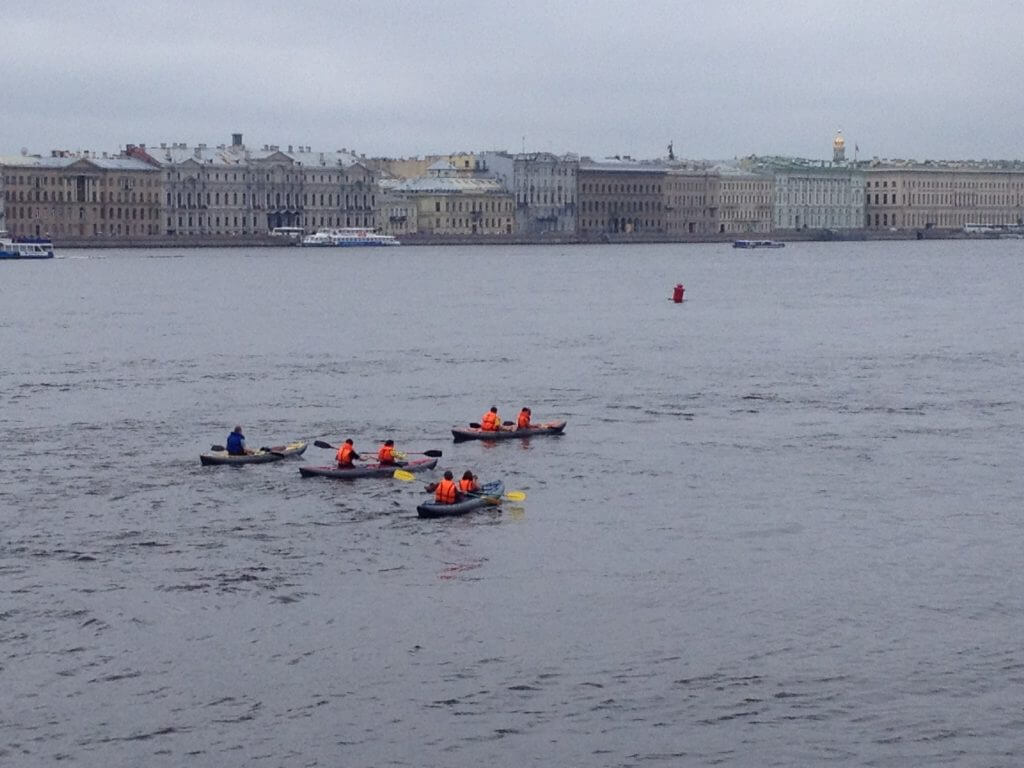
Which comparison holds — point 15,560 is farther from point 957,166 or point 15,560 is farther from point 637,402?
point 957,166

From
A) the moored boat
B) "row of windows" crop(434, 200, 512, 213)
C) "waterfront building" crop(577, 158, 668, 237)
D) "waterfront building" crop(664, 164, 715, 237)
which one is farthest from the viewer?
"waterfront building" crop(664, 164, 715, 237)

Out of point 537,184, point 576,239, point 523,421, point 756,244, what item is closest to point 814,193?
point 756,244

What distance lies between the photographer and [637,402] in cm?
3431

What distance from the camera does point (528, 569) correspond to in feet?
67.1

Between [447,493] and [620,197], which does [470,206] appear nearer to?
[620,197]

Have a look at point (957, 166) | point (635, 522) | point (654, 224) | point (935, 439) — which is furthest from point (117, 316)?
point (957, 166)

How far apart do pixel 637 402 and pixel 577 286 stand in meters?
45.4

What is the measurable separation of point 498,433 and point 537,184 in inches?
4204

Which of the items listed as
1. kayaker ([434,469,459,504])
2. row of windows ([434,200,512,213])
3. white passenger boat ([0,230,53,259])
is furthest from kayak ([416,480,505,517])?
row of windows ([434,200,512,213])

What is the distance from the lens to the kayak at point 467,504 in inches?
902

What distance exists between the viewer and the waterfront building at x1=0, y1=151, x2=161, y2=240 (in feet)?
371

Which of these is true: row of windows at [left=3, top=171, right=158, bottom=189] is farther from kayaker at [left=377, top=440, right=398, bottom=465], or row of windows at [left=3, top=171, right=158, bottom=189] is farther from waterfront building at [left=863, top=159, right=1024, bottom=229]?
kayaker at [left=377, top=440, right=398, bottom=465]

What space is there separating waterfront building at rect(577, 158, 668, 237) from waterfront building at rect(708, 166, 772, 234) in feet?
14.6

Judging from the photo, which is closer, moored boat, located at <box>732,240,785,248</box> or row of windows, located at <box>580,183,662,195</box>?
moored boat, located at <box>732,240,785,248</box>
